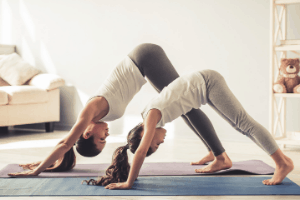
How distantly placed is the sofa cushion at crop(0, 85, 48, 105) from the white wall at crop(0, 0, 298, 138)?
466mm

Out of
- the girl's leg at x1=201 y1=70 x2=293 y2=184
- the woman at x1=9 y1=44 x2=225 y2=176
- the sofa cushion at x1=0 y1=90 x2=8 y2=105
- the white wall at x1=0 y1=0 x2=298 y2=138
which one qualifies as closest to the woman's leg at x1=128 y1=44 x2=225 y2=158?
the woman at x1=9 y1=44 x2=225 y2=176

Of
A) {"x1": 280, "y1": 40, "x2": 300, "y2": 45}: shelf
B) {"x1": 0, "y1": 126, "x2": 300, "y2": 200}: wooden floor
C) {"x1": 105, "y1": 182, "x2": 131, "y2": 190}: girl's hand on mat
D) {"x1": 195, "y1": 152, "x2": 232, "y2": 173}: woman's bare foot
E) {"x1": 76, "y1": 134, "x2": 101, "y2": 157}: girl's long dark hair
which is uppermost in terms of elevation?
{"x1": 280, "y1": 40, "x2": 300, "y2": 45}: shelf

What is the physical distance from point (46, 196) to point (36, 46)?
3.15m

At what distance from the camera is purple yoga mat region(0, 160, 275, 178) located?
2039mm

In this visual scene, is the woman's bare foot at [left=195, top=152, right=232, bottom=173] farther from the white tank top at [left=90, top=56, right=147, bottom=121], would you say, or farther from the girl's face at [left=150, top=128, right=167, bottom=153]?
the white tank top at [left=90, top=56, right=147, bottom=121]

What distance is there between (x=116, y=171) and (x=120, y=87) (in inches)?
21.1

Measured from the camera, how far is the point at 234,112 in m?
1.77

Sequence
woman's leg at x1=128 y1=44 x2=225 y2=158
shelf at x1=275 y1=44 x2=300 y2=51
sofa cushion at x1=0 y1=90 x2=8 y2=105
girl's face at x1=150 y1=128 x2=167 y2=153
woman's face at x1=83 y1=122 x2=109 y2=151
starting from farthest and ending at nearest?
sofa cushion at x1=0 y1=90 x2=8 y2=105
shelf at x1=275 y1=44 x2=300 y2=51
woman's leg at x1=128 y1=44 x2=225 y2=158
woman's face at x1=83 y1=122 x2=109 y2=151
girl's face at x1=150 y1=128 x2=167 y2=153

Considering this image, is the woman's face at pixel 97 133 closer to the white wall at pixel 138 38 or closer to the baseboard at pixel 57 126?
the white wall at pixel 138 38

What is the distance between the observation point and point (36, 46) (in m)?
4.38

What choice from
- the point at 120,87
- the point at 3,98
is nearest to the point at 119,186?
the point at 120,87

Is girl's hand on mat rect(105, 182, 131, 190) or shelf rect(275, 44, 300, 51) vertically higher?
shelf rect(275, 44, 300, 51)

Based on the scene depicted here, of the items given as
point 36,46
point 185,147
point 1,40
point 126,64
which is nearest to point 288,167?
point 126,64

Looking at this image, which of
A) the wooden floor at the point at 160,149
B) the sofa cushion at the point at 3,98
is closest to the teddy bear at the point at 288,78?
the wooden floor at the point at 160,149
